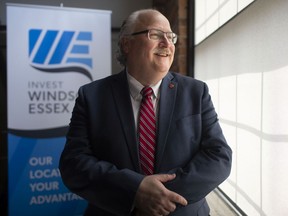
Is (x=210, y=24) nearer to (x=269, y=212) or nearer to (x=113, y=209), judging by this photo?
(x=269, y=212)

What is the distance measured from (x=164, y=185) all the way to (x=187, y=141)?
0.68ft

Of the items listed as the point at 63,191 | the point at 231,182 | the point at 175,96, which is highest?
the point at 175,96

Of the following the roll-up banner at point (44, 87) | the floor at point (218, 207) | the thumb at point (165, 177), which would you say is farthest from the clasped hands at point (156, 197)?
the roll-up banner at point (44, 87)

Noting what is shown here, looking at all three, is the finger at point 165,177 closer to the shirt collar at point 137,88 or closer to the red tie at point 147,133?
the red tie at point 147,133

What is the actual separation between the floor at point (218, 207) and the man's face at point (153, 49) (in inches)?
43.8

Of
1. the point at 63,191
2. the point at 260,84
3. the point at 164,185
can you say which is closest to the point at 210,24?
the point at 260,84

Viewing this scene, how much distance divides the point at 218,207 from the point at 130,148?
1.11m

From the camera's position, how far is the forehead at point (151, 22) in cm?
111

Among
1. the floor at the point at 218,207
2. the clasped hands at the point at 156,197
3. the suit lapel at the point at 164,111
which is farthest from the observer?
the floor at the point at 218,207

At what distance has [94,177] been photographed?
0.98 metres

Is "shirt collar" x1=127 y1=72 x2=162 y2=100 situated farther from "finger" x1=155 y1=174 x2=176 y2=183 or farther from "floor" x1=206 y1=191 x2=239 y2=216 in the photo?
"floor" x1=206 y1=191 x2=239 y2=216

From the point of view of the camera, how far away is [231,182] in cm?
184

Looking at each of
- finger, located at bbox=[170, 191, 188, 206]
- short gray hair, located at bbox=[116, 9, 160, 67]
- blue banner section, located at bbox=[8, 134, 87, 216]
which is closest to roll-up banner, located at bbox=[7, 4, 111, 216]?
blue banner section, located at bbox=[8, 134, 87, 216]

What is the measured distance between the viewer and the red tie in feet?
3.50
